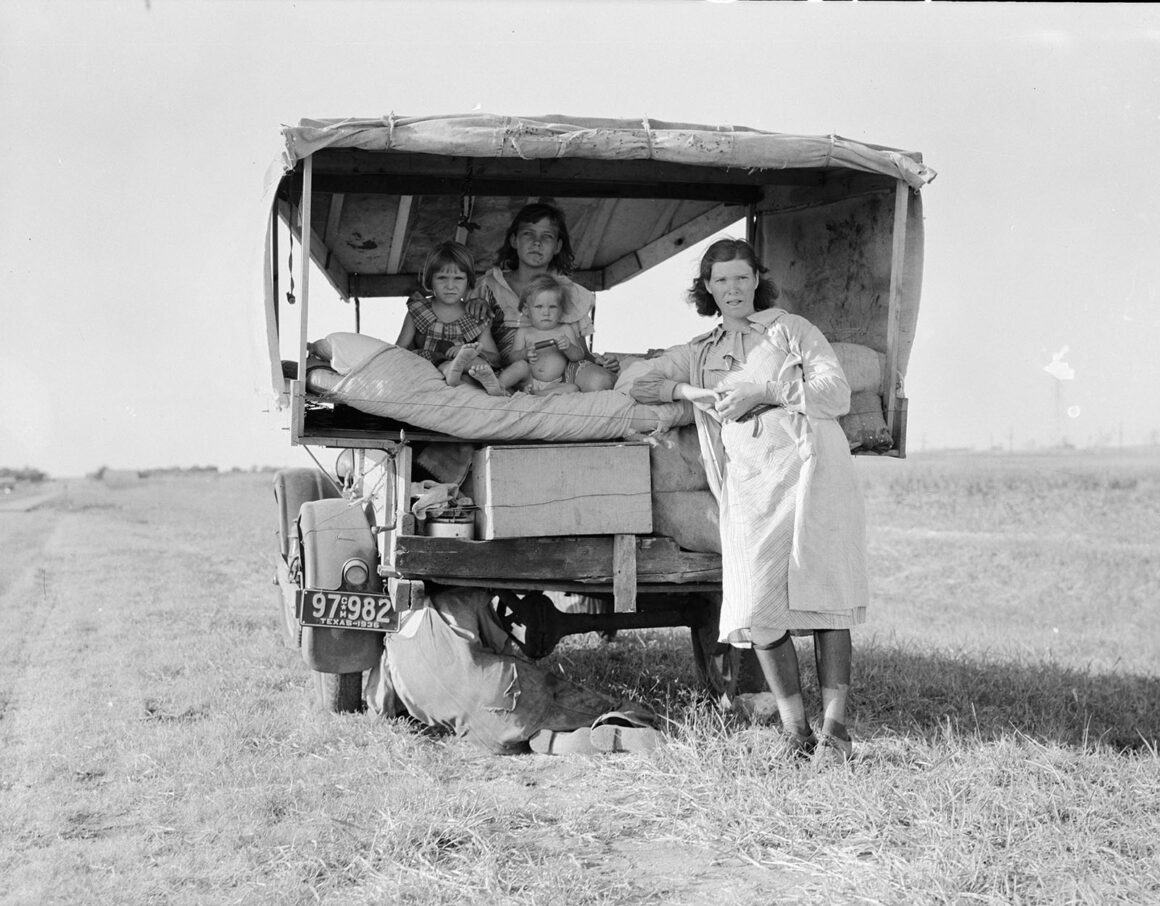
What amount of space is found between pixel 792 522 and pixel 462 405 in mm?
1360

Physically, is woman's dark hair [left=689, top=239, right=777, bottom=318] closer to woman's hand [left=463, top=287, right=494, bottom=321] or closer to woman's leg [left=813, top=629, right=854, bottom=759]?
woman's hand [left=463, top=287, right=494, bottom=321]

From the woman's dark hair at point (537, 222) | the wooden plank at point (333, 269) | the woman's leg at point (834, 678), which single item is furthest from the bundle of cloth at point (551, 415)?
the wooden plank at point (333, 269)

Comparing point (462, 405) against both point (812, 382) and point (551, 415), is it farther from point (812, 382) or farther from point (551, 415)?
point (812, 382)

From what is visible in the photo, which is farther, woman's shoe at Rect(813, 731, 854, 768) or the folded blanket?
the folded blanket

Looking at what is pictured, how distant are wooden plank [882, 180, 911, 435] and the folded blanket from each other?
3.51 feet

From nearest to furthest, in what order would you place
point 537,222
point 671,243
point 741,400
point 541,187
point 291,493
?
point 741,400 → point 537,222 → point 541,187 → point 291,493 → point 671,243

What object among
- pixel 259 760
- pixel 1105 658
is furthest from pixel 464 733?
pixel 1105 658

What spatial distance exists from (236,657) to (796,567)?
13.6ft

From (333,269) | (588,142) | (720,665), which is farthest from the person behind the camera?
(333,269)

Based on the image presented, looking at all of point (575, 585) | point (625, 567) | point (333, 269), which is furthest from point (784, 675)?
point (333, 269)

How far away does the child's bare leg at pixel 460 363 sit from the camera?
15.8 ft

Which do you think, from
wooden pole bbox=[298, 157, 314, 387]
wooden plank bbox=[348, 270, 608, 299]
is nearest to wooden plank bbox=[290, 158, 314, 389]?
wooden pole bbox=[298, 157, 314, 387]

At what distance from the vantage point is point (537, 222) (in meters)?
5.97

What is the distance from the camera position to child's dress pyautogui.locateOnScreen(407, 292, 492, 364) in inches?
215
